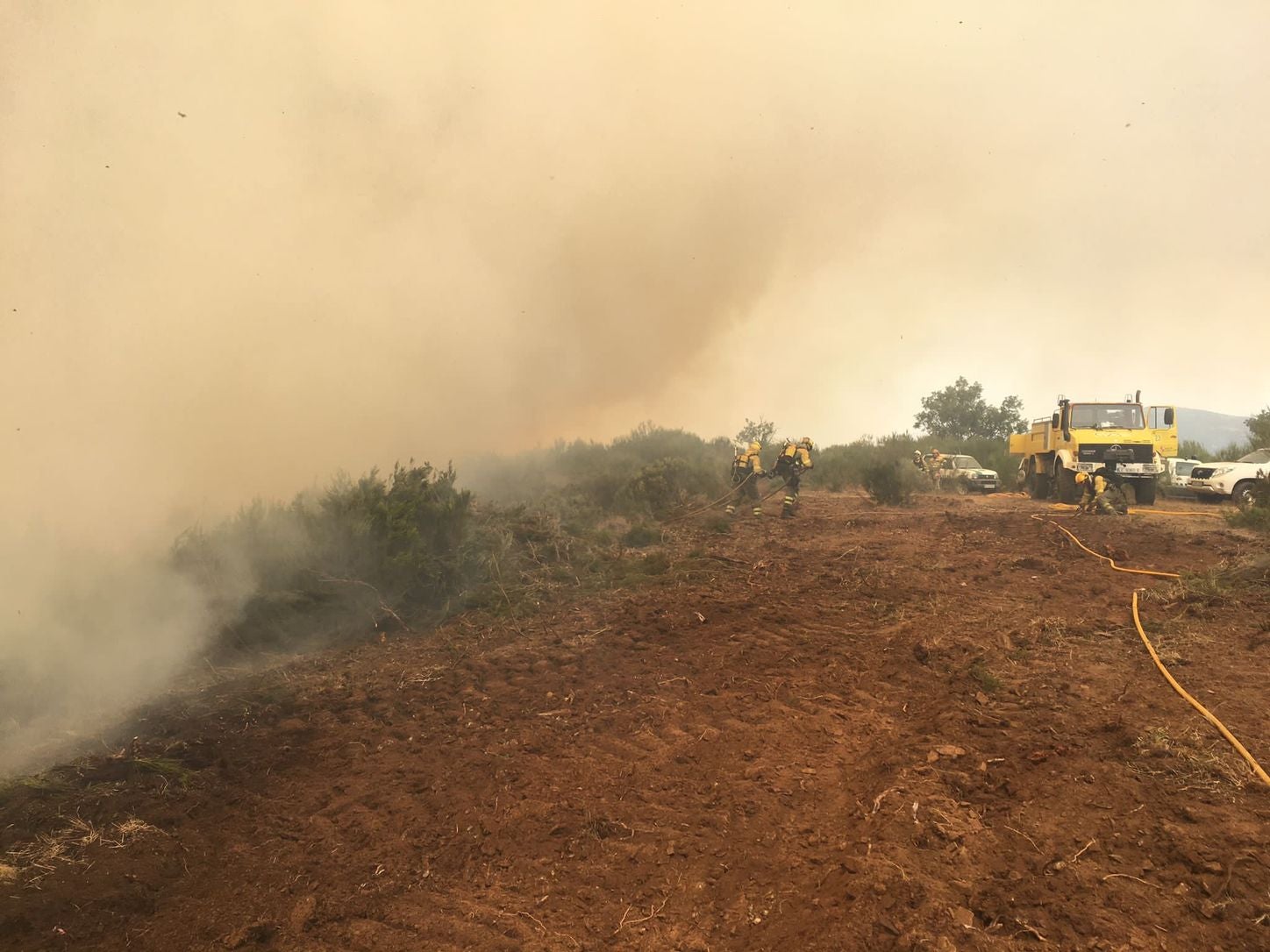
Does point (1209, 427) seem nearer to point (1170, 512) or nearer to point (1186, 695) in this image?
point (1170, 512)

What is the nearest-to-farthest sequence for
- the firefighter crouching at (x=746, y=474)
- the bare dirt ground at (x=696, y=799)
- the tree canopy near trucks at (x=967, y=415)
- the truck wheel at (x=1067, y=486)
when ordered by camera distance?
the bare dirt ground at (x=696, y=799), the truck wheel at (x=1067, y=486), the firefighter crouching at (x=746, y=474), the tree canopy near trucks at (x=967, y=415)

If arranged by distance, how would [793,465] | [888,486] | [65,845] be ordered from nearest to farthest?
[65,845], [793,465], [888,486]

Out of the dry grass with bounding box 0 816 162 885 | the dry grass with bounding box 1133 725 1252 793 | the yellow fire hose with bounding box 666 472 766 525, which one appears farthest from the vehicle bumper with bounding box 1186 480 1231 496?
the dry grass with bounding box 0 816 162 885

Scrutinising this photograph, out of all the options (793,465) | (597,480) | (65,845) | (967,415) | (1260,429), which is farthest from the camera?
(967,415)

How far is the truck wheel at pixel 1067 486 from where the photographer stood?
17453mm

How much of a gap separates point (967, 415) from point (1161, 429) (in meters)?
32.6

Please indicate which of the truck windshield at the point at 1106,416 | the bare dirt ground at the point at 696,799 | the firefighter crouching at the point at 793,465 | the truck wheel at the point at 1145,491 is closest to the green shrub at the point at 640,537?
the firefighter crouching at the point at 793,465

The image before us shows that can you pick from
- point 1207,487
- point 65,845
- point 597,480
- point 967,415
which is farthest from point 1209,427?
point 65,845

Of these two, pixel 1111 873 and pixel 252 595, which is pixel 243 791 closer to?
pixel 252 595

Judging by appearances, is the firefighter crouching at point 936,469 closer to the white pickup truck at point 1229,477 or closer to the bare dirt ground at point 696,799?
the white pickup truck at point 1229,477

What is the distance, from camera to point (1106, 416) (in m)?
17.2

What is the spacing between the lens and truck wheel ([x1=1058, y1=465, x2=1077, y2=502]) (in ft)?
57.3

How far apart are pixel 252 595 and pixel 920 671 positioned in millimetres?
7067

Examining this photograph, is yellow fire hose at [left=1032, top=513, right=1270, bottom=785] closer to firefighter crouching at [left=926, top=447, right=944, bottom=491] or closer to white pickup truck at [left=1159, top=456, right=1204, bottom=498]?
white pickup truck at [left=1159, top=456, right=1204, bottom=498]
